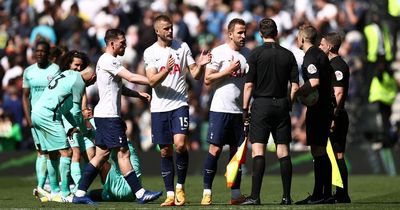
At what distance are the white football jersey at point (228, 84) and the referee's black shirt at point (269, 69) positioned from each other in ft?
2.77

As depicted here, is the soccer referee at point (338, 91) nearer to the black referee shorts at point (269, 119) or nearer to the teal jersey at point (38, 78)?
the black referee shorts at point (269, 119)

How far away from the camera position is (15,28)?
3070 centimetres

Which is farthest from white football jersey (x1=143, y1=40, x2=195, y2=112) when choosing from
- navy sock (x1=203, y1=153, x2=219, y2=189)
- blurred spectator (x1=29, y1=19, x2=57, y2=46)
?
blurred spectator (x1=29, y1=19, x2=57, y2=46)

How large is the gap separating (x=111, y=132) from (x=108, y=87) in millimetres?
644

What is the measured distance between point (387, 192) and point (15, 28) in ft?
45.5

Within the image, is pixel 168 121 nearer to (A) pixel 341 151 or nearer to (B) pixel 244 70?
(B) pixel 244 70

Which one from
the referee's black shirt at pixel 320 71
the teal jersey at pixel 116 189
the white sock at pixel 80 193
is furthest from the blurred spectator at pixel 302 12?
the white sock at pixel 80 193

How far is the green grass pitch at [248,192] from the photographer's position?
15.9m

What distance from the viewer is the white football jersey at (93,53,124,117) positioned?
1650 centimetres

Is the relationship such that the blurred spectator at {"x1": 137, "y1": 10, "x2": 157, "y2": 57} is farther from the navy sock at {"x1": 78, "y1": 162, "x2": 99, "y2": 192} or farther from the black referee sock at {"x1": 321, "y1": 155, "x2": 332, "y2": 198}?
the black referee sock at {"x1": 321, "y1": 155, "x2": 332, "y2": 198}

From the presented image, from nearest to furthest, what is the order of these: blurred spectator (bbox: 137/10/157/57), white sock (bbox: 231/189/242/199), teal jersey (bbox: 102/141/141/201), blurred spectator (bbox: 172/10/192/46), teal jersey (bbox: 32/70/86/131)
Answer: white sock (bbox: 231/189/242/199) → teal jersey (bbox: 32/70/86/131) → teal jersey (bbox: 102/141/141/201) → blurred spectator (bbox: 172/10/192/46) → blurred spectator (bbox: 137/10/157/57)

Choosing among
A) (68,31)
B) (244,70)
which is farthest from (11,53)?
(244,70)

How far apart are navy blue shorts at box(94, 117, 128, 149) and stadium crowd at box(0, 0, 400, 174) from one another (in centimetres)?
920

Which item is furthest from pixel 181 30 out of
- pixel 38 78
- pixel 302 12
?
pixel 38 78
